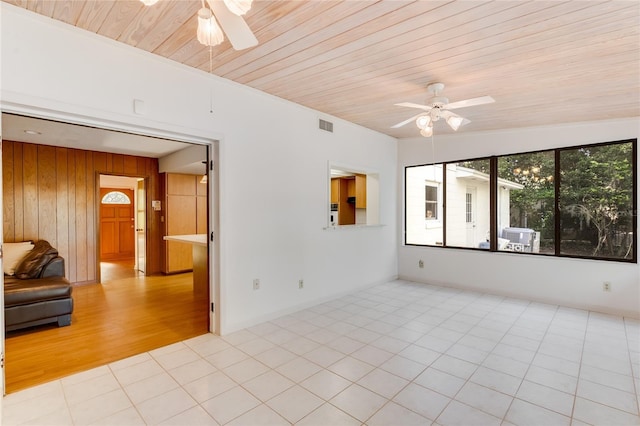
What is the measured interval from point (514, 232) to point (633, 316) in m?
1.66

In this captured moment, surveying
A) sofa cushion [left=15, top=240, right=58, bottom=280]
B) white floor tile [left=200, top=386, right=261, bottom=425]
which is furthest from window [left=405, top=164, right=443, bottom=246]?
sofa cushion [left=15, top=240, right=58, bottom=280]

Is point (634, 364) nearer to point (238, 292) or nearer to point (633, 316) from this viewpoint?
point (633, 316)

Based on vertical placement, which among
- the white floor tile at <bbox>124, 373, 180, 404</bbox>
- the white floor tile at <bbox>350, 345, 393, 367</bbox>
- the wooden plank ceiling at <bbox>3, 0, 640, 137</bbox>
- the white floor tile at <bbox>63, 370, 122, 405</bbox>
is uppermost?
the wooden plank ceiling at <bbox>3, 0, 640, 137</bbox>

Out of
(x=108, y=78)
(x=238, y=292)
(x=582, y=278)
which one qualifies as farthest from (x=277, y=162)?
(x=582, y=278)

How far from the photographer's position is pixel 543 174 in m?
4.68

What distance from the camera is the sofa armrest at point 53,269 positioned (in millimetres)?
3995

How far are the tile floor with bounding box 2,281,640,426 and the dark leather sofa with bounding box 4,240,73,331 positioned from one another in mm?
1489

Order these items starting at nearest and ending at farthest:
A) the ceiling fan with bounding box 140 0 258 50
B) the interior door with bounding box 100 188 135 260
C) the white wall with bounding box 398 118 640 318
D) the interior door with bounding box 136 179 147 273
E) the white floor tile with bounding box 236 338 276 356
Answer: the ceiling fan with bounding box 140 0 258 50 < the white floor tile with bounding box 236 338 276 356 < the white wall with bounding box 398 118 640 318 < the interior door with bounding box 136 179 147 273 < the interior door with bounding box 100 188 135 260

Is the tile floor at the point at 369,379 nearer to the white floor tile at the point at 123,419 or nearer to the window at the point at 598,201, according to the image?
the white floor tile at the point at 123,419

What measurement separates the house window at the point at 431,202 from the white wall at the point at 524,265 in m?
0.74

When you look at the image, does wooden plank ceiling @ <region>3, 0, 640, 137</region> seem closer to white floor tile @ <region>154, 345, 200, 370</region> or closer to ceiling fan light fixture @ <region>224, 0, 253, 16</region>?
ceiling fan light fixture @ <region>224, 0, 253, 16</region>

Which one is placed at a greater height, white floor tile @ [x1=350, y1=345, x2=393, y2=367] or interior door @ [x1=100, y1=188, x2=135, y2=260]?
interior door @ [x1=100, y1=188, x2=135, y2=260]

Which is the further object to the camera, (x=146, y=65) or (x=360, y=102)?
(x=360, y=102)

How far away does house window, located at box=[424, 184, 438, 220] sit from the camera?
637 cm
